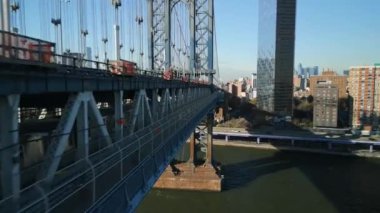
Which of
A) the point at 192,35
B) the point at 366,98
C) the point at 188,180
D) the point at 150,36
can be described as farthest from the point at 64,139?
the point at 366,98

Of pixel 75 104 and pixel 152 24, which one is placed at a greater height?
pixel 152 24

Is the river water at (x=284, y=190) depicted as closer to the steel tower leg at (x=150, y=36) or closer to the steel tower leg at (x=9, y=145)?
the steel tower leg at (x=150, y=36)

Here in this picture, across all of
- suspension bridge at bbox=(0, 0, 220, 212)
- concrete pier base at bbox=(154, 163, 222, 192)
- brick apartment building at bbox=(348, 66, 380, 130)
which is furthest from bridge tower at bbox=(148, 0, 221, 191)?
brick apartment building at bbox=(348, 66, 380, 130)

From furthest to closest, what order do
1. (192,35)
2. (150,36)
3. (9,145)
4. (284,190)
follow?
(192,35) < (150,36) < (284,190) < (9,145)

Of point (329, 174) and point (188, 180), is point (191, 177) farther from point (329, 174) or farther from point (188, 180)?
point (329, 174)

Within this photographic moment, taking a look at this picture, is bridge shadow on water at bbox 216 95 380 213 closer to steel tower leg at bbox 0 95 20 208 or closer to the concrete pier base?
the concrete pier base

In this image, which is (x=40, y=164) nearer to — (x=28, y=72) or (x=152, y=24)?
(x=28, y=72)

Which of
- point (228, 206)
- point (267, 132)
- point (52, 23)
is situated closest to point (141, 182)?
point (52, 23)
